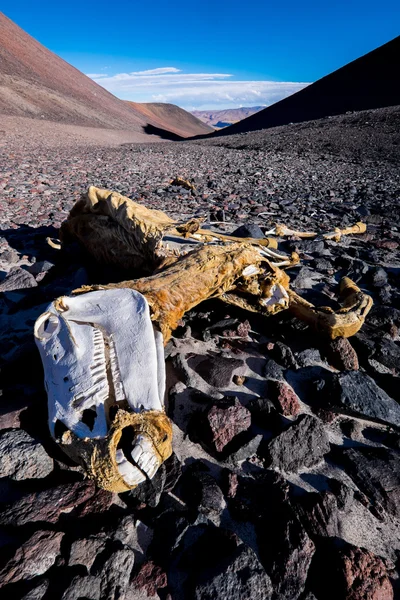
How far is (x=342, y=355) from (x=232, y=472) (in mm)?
1295

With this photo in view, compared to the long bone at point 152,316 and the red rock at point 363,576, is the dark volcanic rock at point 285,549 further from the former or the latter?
the long bone at point 152,316

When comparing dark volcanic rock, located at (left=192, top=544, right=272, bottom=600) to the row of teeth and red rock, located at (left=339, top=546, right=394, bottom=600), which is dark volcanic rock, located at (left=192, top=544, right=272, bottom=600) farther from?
the row of teeth

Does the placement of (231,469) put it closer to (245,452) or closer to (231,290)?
(245,452)

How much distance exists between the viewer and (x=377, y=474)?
189cm

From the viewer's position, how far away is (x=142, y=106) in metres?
67.7

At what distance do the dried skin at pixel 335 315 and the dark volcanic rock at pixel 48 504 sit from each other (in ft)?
6.17

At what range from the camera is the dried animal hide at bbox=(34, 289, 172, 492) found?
1565 mm

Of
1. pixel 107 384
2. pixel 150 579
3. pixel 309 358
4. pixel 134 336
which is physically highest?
pixel 134 336

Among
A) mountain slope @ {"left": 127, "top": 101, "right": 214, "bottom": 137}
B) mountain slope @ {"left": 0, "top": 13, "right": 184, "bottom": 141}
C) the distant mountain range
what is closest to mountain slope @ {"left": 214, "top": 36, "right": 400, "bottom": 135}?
the distant mountain range

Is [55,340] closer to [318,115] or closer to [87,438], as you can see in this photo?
[87,438]

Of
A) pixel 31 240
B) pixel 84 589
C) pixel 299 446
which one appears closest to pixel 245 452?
pixel 299 446

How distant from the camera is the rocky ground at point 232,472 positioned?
144cm

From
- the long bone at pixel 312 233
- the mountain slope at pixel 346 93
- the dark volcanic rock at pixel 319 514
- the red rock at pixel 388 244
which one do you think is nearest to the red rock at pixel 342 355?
the dark volcanic rock at pixel 319 514

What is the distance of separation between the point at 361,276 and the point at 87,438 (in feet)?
11.3
